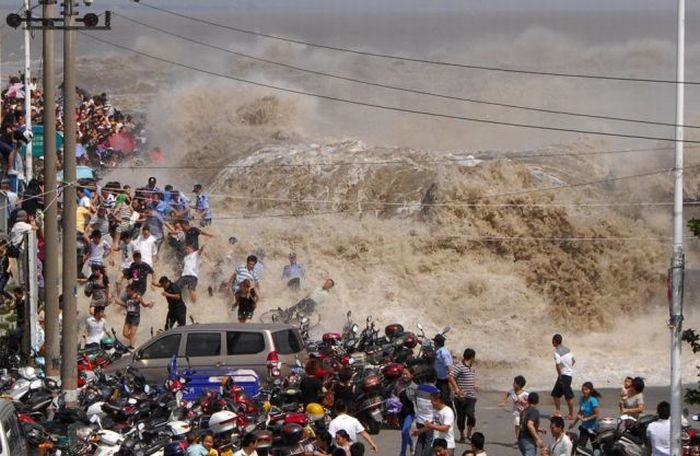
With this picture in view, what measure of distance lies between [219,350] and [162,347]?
940 mm

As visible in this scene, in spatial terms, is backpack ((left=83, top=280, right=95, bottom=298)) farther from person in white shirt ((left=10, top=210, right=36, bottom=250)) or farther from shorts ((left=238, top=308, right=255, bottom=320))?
shorts ((left=238, top=308, right=255, bottom=320))

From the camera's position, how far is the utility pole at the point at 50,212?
2086 centimetres

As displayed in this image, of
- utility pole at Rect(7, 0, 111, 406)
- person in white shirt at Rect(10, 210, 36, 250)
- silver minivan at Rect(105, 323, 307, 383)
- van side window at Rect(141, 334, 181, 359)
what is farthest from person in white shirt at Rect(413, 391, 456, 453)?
person in white shirt at Rect(10, 210, 36, 250)

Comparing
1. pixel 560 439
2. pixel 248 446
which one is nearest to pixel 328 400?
pixel 560 439

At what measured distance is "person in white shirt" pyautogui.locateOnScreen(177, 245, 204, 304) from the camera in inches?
1111

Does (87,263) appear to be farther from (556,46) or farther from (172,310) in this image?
(556,46)

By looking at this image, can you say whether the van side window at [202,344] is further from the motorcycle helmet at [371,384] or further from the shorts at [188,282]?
the shorts at [188,282]

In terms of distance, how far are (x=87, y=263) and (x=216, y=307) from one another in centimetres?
342

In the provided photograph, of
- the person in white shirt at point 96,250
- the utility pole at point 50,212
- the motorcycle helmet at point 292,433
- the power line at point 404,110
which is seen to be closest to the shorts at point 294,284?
the person in white shirt at point 96,250

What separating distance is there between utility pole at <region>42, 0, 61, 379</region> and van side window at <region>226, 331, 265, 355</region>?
2809 millimetres

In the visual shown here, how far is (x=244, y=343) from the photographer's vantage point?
20875mm

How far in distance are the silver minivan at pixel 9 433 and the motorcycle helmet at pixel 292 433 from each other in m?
3.84

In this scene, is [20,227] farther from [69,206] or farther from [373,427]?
[373,427]

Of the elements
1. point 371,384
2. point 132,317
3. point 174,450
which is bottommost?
point 174,450
